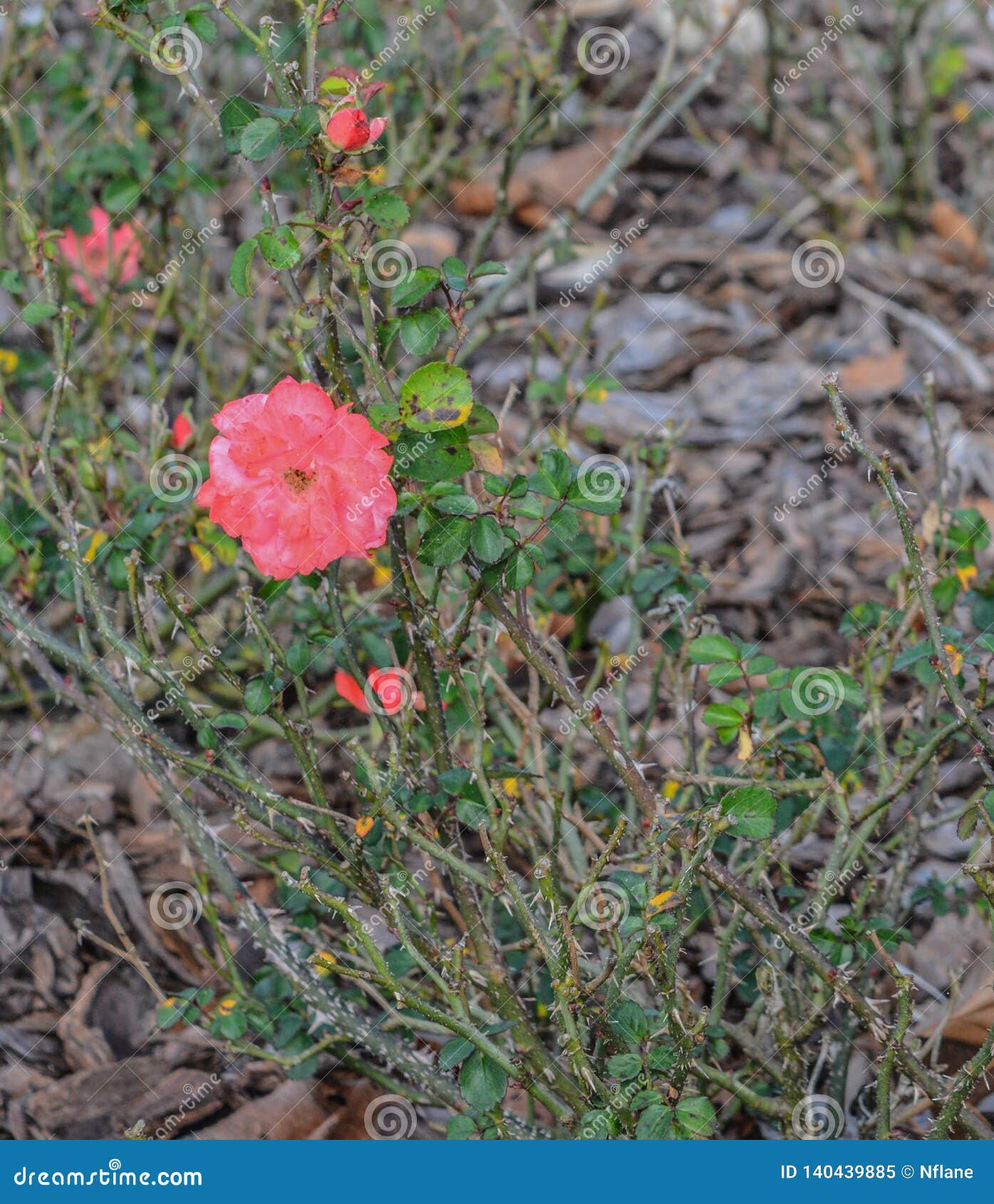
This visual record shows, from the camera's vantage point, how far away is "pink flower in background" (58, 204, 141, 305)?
100.0 inches

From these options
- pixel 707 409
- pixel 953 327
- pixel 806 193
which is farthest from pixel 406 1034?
pixel 806 193

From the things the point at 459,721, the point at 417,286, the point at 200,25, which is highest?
the point at 200,25

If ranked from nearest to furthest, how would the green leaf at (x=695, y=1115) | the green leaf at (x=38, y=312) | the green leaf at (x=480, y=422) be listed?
the green leaf at (x=695, y=1115), the green leaf at (x=480, y=422), the green leaf at (x=38, y=312)

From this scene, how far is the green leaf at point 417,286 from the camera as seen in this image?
4.67ft

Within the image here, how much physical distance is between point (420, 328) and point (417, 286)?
5cm

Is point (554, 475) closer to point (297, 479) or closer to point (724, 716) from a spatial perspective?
point (297, 479)

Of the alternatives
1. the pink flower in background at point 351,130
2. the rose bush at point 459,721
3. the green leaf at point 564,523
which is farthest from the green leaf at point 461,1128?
the pink flower in background at point 351,130

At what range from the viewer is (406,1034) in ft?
5.73

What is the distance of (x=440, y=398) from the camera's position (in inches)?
54.4

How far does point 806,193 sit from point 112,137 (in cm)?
189

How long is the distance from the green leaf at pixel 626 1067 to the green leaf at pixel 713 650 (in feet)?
1.63

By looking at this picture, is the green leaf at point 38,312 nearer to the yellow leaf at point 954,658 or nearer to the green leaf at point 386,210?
the green leaf at point 386,210

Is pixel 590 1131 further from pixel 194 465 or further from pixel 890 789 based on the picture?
pixel 194 465

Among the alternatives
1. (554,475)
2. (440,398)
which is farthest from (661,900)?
(440,398)
